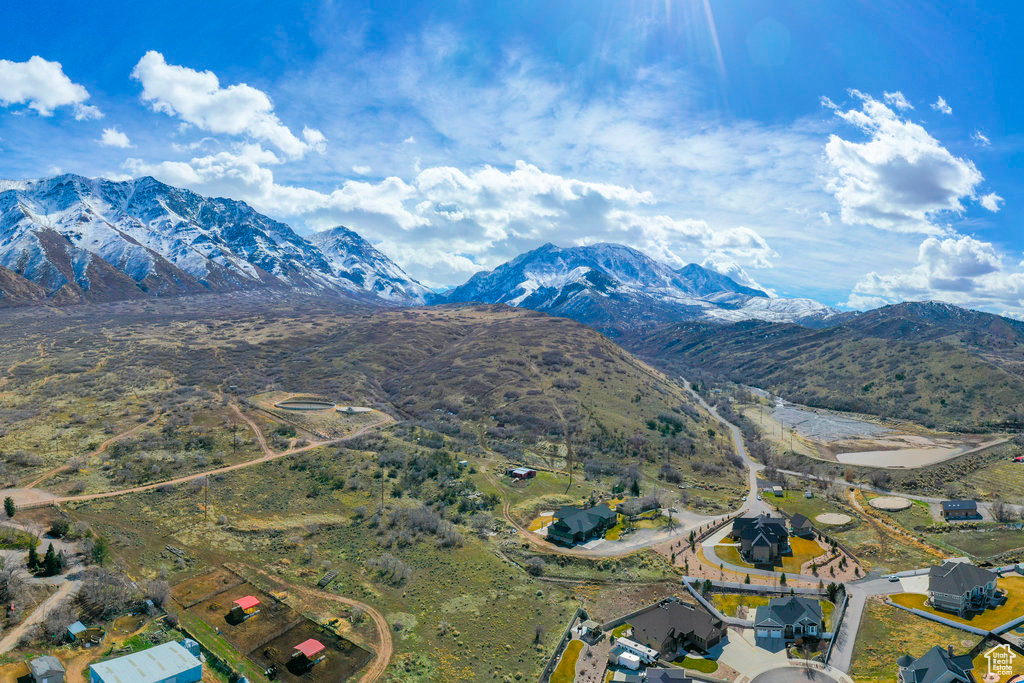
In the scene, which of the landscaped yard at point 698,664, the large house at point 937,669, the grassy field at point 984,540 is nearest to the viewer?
the large house at point 937,669

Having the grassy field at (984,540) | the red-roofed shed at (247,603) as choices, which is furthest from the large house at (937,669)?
the red-roofed shed at (247,603)

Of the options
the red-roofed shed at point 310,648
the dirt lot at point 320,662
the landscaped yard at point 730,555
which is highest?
the landscaped yard at point 730,555

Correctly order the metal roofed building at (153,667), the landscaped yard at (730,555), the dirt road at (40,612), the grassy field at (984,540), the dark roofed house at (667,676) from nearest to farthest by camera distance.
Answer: the metal roofed building at (153,667) → the dirt road at (40,612) → the dark roofed house at (667,676) → the landscaped yard at (730,555) → the grassy field at (984,540)

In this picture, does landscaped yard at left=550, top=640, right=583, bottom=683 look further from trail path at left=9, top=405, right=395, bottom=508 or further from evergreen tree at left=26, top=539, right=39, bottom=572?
trail path at left=9, top=405, right=395, bottom=508

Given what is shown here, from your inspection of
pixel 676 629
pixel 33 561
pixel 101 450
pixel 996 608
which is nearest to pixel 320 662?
pixel 33 561

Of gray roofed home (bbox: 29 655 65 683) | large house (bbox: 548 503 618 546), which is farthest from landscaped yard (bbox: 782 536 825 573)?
gray roofed home (bbox: 29 655 65 683)

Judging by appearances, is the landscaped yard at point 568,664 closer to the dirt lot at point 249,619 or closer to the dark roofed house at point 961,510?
the dirt lot at point 249,619

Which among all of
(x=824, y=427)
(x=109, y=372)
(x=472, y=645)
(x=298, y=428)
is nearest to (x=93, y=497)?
(x=298, y=428)
